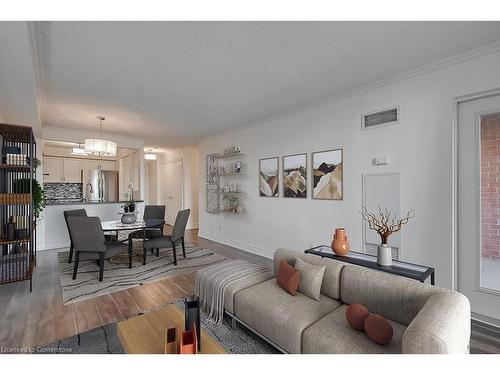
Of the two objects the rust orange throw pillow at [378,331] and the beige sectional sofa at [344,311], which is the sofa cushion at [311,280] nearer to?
the beige sectional sofa at [344,311]

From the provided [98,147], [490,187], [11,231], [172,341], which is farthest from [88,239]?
[490,187]

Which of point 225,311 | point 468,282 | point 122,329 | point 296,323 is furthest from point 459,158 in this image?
point 122,329

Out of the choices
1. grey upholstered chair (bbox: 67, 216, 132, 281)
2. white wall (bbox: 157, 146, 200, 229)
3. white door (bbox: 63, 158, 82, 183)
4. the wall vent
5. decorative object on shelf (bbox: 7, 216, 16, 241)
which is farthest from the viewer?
white wall (bbox: 157, 146, 200, 229)

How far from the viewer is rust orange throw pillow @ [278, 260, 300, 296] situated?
200 cm

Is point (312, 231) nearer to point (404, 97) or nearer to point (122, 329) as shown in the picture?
point (404, 97)

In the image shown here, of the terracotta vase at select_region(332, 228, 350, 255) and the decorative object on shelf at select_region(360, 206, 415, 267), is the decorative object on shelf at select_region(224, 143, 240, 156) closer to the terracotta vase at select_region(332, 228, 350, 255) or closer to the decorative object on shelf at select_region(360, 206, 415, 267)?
the decorative object on shelf at select_region(360, 206, 415, 267)

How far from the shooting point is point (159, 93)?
325cm

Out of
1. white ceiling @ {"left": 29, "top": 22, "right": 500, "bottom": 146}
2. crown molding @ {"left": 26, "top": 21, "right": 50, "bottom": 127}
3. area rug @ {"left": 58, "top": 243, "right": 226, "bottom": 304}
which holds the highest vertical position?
white ceiling @ {"left": 29, "top": 22, "right": 500, "bottom": 146}

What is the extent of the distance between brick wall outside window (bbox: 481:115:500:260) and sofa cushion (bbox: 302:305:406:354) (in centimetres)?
151

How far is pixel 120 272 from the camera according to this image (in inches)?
139

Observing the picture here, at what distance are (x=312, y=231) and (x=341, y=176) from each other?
0.98 m

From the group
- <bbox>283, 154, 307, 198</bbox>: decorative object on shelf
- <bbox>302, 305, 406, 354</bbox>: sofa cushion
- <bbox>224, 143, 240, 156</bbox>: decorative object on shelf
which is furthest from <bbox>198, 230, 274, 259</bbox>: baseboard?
<bbox>302, 305, 406, 354</bbox>: sofa cushion

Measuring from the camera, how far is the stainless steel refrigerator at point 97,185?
23.4ft

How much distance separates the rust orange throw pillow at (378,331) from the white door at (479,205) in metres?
1.70
